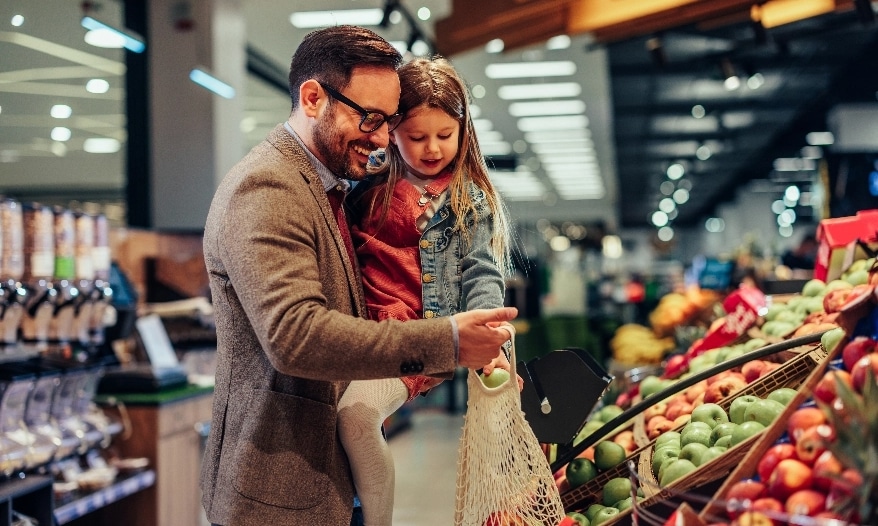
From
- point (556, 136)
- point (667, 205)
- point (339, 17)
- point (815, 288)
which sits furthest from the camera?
point (667, 205)

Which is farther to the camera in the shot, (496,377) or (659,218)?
(659,218)

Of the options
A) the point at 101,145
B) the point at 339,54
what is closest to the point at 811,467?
the point at 339,54

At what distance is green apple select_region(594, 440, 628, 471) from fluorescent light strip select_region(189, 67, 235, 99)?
5125 mm

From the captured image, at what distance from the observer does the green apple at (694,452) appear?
200cm

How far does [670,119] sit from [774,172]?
950cm

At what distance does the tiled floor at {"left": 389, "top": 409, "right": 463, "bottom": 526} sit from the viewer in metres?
6.54

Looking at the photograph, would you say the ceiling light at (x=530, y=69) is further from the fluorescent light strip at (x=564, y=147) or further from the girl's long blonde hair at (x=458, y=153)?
the girl's long blonde hair at (x=458, y=153)

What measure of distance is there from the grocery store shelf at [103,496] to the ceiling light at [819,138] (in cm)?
1665

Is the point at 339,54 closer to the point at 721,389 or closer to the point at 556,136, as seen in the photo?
the point at 721,389

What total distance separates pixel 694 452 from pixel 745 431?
0.13m

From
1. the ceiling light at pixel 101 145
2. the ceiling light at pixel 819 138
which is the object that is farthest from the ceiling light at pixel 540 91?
the ceiling light at pixel 819 138

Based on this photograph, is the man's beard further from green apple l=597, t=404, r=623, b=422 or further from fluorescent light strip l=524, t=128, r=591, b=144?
fluorescent light strip l=524, t=128, r=591, b=144

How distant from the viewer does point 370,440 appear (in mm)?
1923

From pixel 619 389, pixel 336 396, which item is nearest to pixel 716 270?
pixel 619 389
